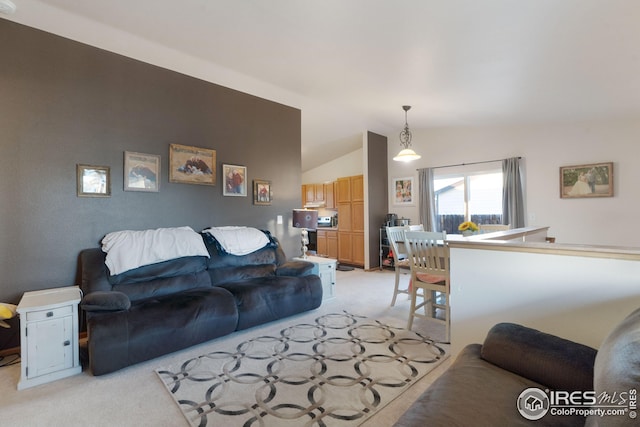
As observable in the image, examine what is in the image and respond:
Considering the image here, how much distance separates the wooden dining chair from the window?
9.77ft

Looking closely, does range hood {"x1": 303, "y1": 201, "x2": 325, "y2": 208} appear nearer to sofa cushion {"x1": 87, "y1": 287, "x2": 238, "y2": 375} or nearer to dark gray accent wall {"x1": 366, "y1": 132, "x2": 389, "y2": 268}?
dark gray accent wall {"x1": 366, "y1": 132, "x2": 389, "y2": 268}

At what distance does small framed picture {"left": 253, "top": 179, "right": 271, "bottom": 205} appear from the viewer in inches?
175

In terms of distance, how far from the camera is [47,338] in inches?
87.3

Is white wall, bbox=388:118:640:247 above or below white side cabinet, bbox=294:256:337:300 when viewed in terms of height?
above

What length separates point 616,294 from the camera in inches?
60.3

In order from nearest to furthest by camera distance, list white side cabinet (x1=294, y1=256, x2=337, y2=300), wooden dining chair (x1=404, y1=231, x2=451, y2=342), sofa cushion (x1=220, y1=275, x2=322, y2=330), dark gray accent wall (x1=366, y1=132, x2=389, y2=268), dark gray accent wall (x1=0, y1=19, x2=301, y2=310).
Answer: dark gray accent wall (x1=0, y1=19, x2=301, y2=310) → wooden dining chair (x1=404, y1=231, x2=451, y2=342) → sofa cushion (x1=220, y1=275, x2=322, y2=330) → white side cabinet (x1=294, y1=256, x2=337, y2=300) → dark gray accent wall (x1=366, y1=132, x2=389, y2=268)

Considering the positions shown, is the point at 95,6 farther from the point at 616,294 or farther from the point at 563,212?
the point at 563,212

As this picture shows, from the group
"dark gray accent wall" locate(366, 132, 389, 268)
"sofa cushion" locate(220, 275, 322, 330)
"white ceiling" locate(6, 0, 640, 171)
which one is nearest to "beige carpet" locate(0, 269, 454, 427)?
"sofa cushion" locate(220, 275, 322, 330)

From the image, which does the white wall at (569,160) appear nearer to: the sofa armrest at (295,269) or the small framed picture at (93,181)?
the sofa armrest at (295,269)

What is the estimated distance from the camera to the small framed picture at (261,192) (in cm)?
444

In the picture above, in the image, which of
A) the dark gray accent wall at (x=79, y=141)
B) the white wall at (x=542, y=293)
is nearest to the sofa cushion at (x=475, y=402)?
the white wall at (x=542, y=293)

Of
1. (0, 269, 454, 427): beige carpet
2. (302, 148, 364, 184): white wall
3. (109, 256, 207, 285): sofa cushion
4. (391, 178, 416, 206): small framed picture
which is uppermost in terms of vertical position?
(302, 148, 364, 184): white wall

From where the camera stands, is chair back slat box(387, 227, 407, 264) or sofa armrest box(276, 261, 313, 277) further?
sofa armrest box(276, 261, 313, 277)

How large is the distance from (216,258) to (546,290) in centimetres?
309
